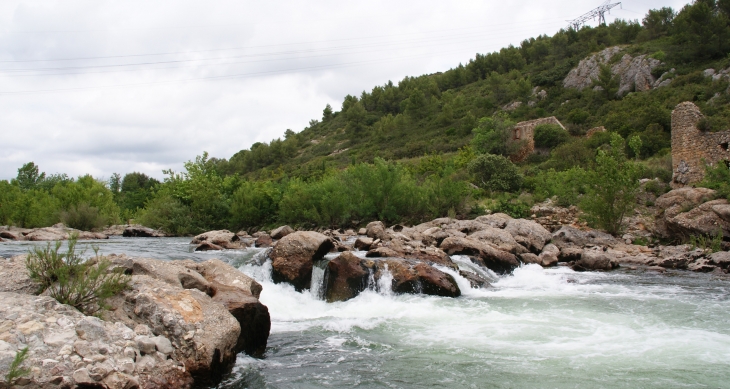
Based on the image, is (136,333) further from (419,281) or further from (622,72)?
A: (622,72)

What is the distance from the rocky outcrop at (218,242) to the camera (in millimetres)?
19688

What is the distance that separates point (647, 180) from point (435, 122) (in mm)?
43572

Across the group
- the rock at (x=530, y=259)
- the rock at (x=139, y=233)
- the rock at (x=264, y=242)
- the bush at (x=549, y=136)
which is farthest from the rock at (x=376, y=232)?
the bush at (x=549, y=136)

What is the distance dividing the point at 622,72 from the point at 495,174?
31.8m

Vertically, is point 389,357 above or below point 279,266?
below

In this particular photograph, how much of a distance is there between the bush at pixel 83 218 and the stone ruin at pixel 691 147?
3637 cm

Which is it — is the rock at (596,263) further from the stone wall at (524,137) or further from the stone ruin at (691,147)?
the stone wall at (524,137)

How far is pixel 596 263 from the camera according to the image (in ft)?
55.4

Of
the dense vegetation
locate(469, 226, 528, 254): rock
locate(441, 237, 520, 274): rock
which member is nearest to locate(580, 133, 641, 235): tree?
the dense vegetation

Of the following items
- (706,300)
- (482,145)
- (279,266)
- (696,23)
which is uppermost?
(696,23)

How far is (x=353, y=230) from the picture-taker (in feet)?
91.9

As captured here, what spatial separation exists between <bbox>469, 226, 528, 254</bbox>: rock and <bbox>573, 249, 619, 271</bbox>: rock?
208 centimetres

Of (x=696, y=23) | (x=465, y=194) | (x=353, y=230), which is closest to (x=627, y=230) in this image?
(x=465, y=194)

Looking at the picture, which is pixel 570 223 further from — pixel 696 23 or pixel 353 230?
pixel 696 23
